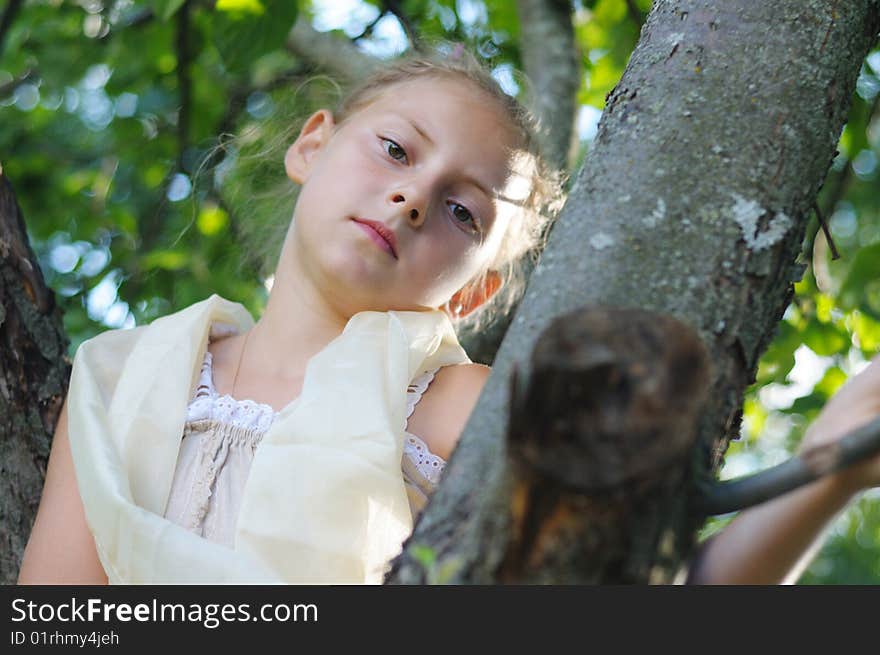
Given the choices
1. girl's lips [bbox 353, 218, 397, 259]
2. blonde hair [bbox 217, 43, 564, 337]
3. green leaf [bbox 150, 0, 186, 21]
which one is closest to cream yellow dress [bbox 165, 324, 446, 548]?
girl's lips [bbox 353, 218, 397, 259]

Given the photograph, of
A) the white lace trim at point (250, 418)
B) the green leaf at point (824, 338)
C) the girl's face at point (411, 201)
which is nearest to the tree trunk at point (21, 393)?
the white lace trim at point (250, 418)

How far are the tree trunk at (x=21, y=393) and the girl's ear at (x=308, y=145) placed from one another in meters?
0.62

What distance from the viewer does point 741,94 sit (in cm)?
115

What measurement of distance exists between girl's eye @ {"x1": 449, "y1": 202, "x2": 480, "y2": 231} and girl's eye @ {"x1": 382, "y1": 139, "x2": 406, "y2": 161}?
0.45 ft

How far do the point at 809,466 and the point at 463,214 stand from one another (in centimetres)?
118

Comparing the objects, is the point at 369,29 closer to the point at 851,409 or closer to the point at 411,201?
the point at 411,201

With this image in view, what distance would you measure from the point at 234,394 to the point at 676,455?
→ 1244mm

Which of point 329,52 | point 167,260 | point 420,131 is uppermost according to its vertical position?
point 420,131

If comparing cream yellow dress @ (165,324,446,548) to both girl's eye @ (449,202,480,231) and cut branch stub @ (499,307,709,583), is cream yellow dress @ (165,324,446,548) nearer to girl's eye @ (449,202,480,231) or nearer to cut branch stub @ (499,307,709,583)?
girl's eye @ (449,202,480,231)

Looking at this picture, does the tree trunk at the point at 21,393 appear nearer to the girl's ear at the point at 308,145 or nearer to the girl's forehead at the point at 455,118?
the girl's ear at the point at 308,145

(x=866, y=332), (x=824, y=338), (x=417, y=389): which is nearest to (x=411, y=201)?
(x=417, y=389)

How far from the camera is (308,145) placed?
7.38ft

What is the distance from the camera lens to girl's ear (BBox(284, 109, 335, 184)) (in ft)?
7.25
